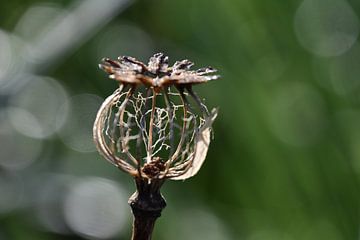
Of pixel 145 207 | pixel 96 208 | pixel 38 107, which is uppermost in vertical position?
pixel 145 207

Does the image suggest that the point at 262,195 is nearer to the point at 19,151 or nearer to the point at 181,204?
the point at 181,204

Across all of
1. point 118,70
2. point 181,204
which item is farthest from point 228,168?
point 118,70

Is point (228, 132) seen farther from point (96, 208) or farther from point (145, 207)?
point (145, 207)

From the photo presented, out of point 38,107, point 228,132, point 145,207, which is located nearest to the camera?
point 145,207

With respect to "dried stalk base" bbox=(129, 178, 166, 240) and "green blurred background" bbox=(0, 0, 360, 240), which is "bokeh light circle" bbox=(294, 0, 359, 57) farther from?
"dried stalk base" bbox=(129, 178, 166, 240)

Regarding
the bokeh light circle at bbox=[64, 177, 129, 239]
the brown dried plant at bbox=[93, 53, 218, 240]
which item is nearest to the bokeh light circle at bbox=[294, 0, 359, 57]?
the bokeh light circle at bbox=[64, 177, 129, 239]

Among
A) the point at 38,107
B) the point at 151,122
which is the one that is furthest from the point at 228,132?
the point at 151,122
